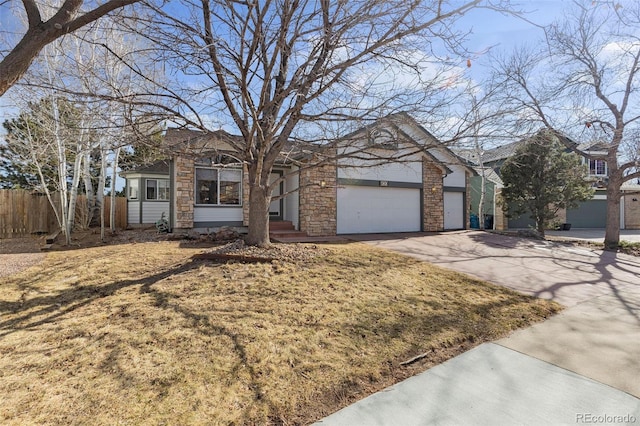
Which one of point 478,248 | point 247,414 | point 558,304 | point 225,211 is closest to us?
point 247,414

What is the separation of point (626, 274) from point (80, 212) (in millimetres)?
19756

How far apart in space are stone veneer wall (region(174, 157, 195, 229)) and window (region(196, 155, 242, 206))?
1.19 feet

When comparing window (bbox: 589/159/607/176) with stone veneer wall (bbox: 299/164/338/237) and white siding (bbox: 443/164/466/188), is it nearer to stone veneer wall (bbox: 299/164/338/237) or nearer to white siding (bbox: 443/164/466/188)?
white siding (bbox: 443/164/466/188)

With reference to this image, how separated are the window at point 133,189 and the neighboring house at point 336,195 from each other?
1.57 feet

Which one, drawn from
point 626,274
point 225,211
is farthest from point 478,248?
point 225,211

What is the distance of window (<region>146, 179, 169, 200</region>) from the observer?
53.9ft

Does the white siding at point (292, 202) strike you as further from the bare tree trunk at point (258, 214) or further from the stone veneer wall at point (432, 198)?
the stone veneer wall at point (432, 198)

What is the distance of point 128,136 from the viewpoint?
20.3ft

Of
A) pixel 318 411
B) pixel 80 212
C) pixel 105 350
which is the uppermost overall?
pixel 80 212

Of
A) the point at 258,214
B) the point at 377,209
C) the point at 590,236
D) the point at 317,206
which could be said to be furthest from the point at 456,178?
the point at 258,214

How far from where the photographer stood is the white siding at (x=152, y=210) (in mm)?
16375

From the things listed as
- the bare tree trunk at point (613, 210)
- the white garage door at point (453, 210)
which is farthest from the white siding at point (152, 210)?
the bare tree trunk at point (613, 210)

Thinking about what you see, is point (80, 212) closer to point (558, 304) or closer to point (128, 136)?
point (128, 136)

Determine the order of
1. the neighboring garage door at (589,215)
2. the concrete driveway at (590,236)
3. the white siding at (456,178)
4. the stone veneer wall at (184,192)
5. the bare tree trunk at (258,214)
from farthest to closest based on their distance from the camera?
the neighboring garage door at (589,215), the white siding at (456,178), the concrete driveway at (590,236), the stone veneer wall at (184,192), the bare tree trunk at (258,214)
